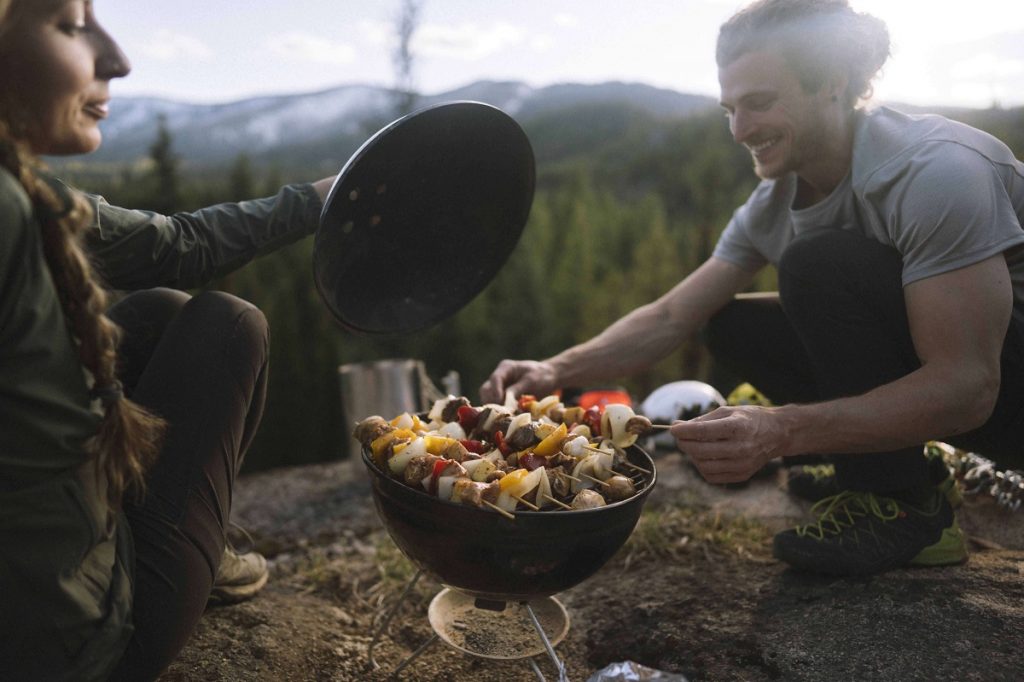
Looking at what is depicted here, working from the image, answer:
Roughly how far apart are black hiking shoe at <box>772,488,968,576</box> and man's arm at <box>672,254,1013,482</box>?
17.0 inches

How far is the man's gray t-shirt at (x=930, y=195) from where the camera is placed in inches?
86.6

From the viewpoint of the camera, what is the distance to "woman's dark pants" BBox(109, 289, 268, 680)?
1653mm

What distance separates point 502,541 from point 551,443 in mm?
395

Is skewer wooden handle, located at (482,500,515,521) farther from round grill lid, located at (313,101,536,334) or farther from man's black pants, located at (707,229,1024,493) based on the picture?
man's black pants, located at (707,229,1024,493)

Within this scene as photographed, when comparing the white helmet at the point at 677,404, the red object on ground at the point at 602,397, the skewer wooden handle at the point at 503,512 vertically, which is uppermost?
the skewer wooden handle at the point at 503,512

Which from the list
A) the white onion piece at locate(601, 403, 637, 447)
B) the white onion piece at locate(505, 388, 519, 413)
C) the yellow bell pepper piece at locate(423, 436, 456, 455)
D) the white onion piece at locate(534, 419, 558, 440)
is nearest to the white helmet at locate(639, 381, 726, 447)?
the white onion piece at locate(505, 388, 519, 413)

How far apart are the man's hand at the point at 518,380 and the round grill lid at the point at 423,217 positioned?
0.29m

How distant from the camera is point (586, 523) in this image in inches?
71.3

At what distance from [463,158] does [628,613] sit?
1583 millimetres

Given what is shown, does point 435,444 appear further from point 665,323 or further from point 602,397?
point 602,397

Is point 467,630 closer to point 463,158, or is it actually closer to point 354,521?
point 463,158

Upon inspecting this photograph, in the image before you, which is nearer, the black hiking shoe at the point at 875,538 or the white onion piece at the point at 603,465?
the white onion piece at the point at 603,465

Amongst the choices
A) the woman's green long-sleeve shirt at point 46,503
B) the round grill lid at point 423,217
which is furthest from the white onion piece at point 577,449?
the woman's green long-sleeve shirt at point 46,503

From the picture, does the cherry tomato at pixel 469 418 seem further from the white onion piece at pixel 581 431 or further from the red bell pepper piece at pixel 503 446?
the white onion piece at pixel 581 431
